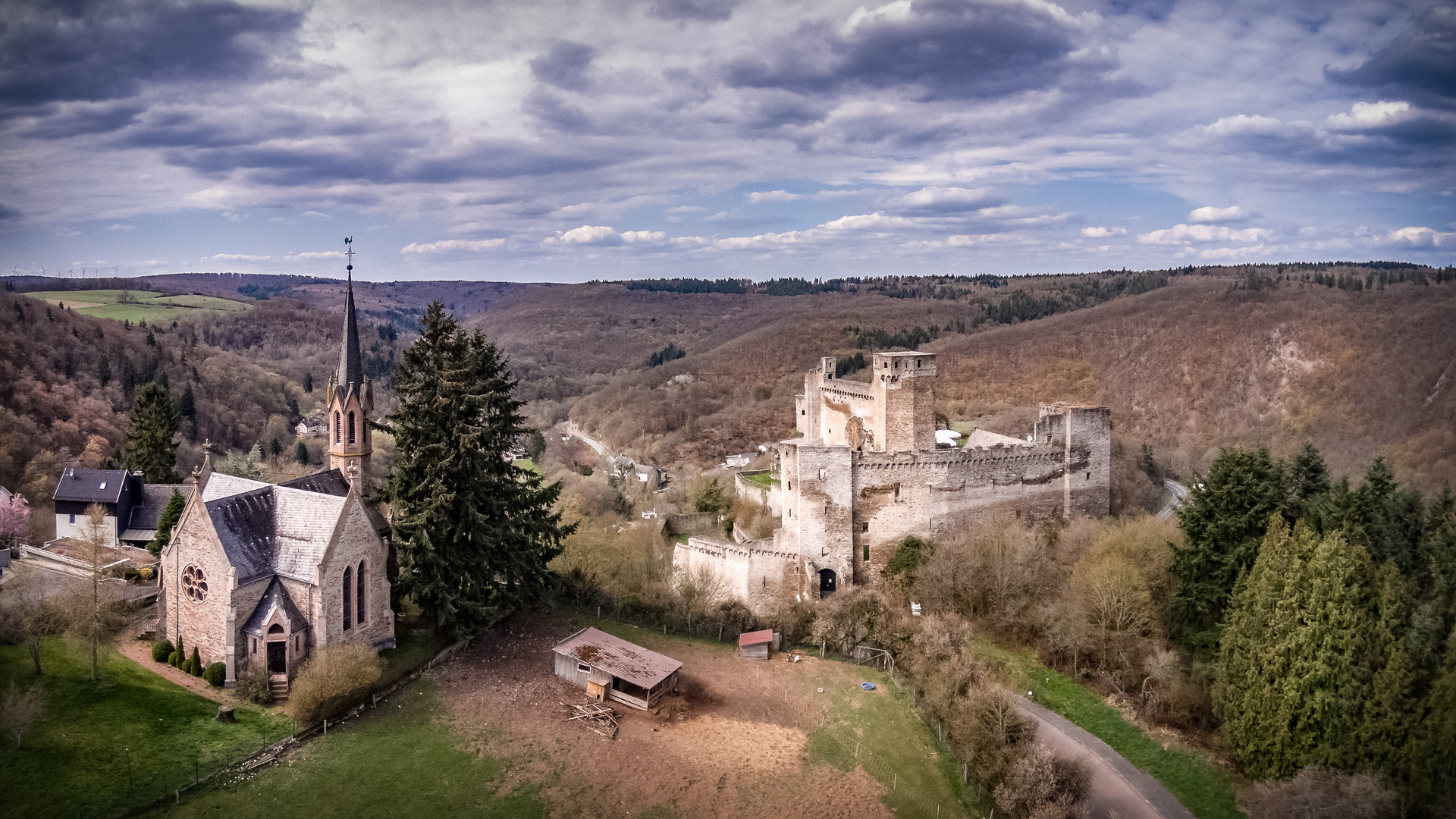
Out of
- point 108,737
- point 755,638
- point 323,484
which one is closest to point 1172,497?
point 755,638

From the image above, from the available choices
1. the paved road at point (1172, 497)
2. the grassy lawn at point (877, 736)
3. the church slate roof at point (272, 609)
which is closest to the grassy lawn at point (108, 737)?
the church slate roof at point (272, 609)

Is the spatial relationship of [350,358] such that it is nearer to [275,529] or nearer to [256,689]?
[275,529]

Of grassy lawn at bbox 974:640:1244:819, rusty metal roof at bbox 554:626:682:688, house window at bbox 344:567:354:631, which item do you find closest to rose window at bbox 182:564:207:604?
house window at bbox 344:567:354:631

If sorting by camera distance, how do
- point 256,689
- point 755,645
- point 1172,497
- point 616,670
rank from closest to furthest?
point 256,689 < point 616,670 < point 755,645 < point 1172,497

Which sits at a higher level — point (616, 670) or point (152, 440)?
point (152, 440)

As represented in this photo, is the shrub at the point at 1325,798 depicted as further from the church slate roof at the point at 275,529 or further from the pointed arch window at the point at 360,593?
the church slate roof at the point at 275,529

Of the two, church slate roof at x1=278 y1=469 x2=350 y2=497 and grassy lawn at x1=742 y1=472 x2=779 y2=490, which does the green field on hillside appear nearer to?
grassy lawn at x1=742 y1=472 x2=779 y2=490
